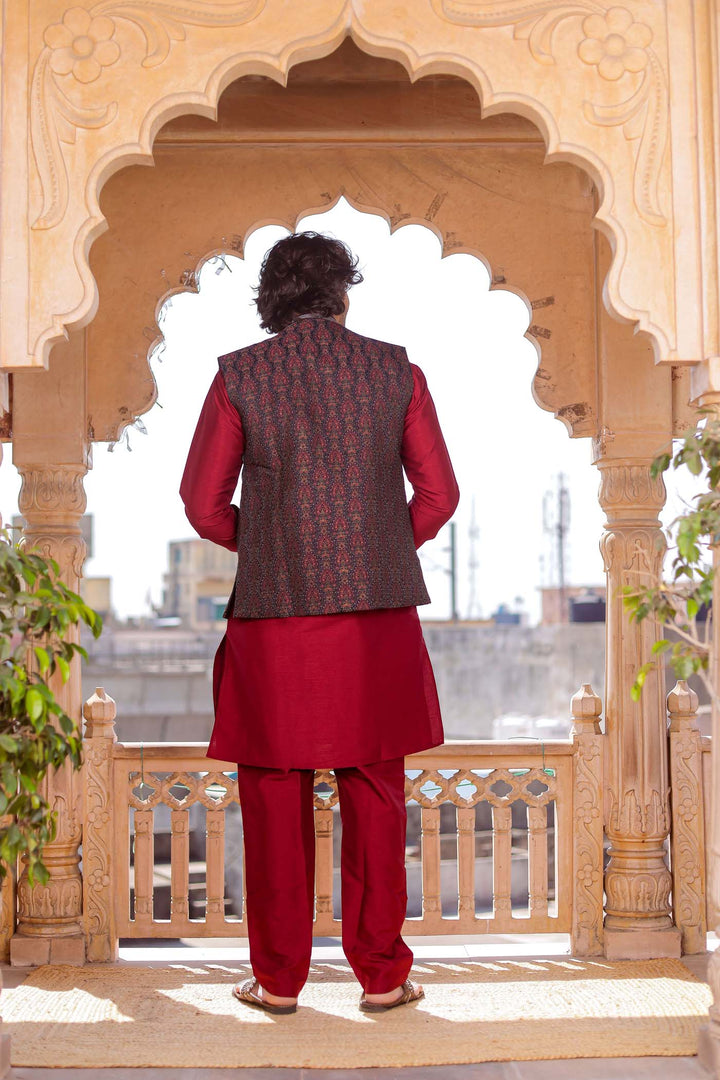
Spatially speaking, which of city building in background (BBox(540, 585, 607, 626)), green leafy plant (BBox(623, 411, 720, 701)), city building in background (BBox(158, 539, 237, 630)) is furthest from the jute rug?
city building in background (BBox(158, 539, 237, 630))

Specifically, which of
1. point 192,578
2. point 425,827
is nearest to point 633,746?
point 425,827

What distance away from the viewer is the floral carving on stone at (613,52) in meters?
2.74

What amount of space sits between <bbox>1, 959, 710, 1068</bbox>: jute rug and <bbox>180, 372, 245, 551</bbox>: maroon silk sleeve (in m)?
1.20

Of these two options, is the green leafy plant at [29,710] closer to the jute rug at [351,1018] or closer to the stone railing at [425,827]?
the jute rug at [351,1018]

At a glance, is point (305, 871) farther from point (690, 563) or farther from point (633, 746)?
point (633, 746)

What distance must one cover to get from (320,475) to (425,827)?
4.95 ft

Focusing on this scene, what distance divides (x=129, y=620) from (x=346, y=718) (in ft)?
153

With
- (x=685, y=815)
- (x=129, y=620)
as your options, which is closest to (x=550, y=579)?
(x=129, y=620)

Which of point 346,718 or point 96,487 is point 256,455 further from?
point 96,487

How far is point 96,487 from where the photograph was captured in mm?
51750

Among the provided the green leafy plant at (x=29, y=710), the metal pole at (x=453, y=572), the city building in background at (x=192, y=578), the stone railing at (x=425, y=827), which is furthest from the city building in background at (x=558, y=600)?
the green leafy plant at (x=29, y=710)

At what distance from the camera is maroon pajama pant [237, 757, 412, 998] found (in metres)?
2.84

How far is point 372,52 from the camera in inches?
109

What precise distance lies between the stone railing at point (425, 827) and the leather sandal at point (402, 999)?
0.70 meters
